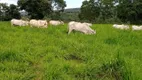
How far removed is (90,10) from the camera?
49.4 meters

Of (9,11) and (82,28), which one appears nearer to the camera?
(82,28)

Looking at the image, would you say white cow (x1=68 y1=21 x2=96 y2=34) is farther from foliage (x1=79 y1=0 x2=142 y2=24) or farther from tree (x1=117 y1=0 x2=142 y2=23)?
tree (x1=117 y1=0 x2=142 y2=23)

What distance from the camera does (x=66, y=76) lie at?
4172 millimetres

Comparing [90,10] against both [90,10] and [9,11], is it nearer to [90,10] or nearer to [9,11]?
[90,10]

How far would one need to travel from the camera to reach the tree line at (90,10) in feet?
117

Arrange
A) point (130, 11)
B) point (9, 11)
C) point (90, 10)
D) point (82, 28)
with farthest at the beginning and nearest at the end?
point (90, 10), point (130, 11), point (9, 11), point (82, 28)

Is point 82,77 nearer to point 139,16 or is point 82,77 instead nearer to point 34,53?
point 34,53

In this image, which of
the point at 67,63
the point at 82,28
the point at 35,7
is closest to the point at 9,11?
the point at 35,7

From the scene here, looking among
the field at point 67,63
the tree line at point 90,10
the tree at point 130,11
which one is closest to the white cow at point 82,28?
the field at point 67,63

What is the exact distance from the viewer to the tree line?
117ft

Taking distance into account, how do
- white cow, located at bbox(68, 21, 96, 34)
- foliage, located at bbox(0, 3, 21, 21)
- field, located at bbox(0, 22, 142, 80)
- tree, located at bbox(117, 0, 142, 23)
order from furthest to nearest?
tree, located at bbox(117, 0, 142, 23) < foliage, located at bbox(0, 3, 21, 21) < white cow, located at bbox(68, 21, 96, 34) < field, located at bbox(0, 22, 142, 80)

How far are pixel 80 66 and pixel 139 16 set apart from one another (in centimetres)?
3709

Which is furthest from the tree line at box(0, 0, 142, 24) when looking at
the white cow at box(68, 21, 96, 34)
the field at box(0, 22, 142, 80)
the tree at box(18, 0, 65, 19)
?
the field at box(0, 22, 142, 80)

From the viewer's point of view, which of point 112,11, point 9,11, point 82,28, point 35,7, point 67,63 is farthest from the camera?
point 112,11
